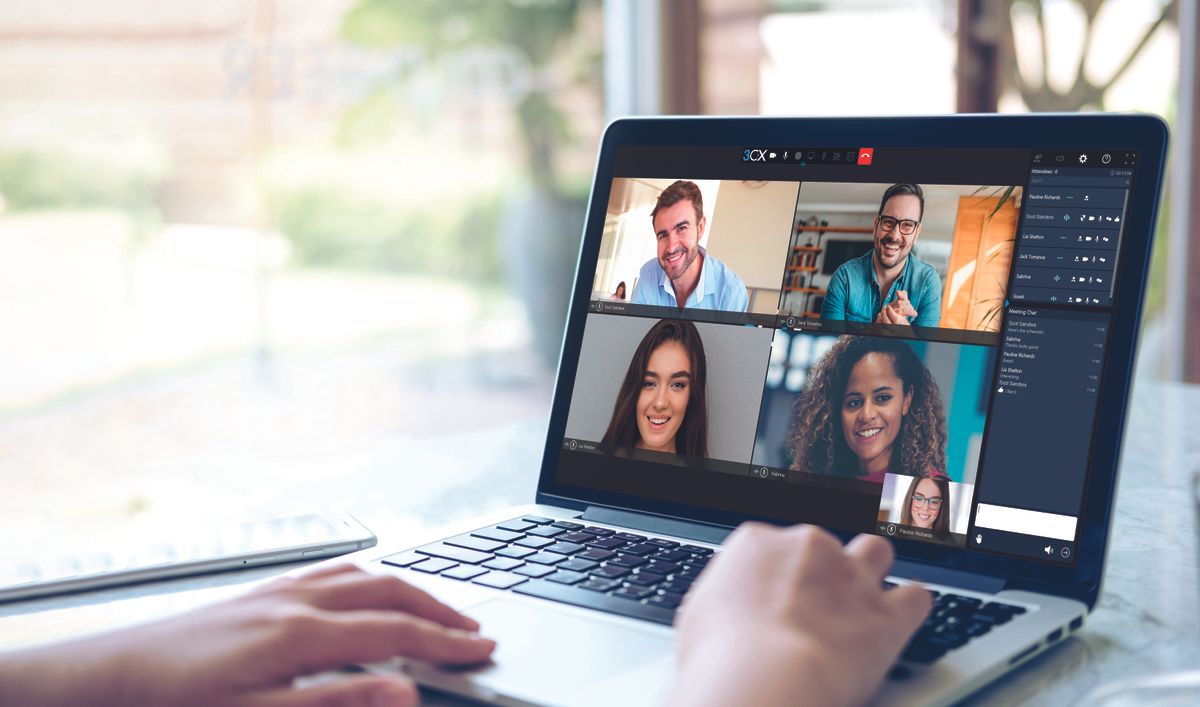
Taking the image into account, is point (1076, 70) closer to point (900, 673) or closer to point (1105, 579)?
point (1105, 579)

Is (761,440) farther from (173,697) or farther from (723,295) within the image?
(173,697)

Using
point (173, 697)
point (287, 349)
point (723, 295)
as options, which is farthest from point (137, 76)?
point (173, 697)

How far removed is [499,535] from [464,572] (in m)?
0.07

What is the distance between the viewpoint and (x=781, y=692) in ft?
1.43

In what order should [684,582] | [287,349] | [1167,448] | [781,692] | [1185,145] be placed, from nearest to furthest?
[781,692], [684,582], [1167,448], [1185,145], [287,349]

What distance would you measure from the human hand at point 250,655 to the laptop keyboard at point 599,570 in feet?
0.34

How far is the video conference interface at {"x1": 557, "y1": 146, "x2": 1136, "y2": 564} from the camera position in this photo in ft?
2.19

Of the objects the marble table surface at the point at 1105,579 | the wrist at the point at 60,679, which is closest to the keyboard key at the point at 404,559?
the marble table surface at the point at 1105,579

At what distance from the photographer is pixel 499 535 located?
75 centimetres

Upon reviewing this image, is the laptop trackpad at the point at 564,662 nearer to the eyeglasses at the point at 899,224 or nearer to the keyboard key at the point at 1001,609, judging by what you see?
the keyboard key at the point at 1001,609

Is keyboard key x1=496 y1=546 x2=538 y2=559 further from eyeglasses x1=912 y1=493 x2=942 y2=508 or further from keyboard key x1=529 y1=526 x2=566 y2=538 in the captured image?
eyeglasses x1=912 y1=493 x2=942 y2=508

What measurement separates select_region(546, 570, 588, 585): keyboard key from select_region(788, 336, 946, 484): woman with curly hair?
0.56ft

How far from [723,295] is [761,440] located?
0.36ft

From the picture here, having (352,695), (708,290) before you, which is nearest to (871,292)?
(708,290)
